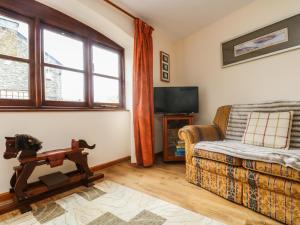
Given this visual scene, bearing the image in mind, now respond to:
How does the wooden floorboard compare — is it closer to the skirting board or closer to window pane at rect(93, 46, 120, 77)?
the skirting board

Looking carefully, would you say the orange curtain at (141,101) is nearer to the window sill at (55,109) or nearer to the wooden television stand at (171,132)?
the wooden television stand at (171,132)

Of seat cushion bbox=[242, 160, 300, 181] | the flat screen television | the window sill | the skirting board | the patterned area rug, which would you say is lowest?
the patterned area rug

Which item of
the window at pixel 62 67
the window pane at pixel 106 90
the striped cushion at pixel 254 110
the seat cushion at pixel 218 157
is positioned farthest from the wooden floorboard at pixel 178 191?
the window at pixel 62 67

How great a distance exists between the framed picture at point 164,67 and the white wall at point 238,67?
0.32m

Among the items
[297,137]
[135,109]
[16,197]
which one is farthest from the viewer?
[135,109]

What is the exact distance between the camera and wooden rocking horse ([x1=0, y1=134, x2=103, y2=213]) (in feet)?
4.79

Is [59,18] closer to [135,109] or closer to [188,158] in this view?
[135,109]

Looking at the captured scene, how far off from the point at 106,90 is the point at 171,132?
124 centimetres

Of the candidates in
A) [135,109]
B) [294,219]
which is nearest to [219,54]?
[135,109]

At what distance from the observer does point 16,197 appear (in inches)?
57.7

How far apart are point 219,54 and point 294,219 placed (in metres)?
2.34

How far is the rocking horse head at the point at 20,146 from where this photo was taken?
146 cm

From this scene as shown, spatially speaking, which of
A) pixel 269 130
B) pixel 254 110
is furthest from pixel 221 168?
pixel 254 110

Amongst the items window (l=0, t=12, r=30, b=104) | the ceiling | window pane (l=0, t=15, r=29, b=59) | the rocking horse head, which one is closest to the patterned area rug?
the rocking horse head
